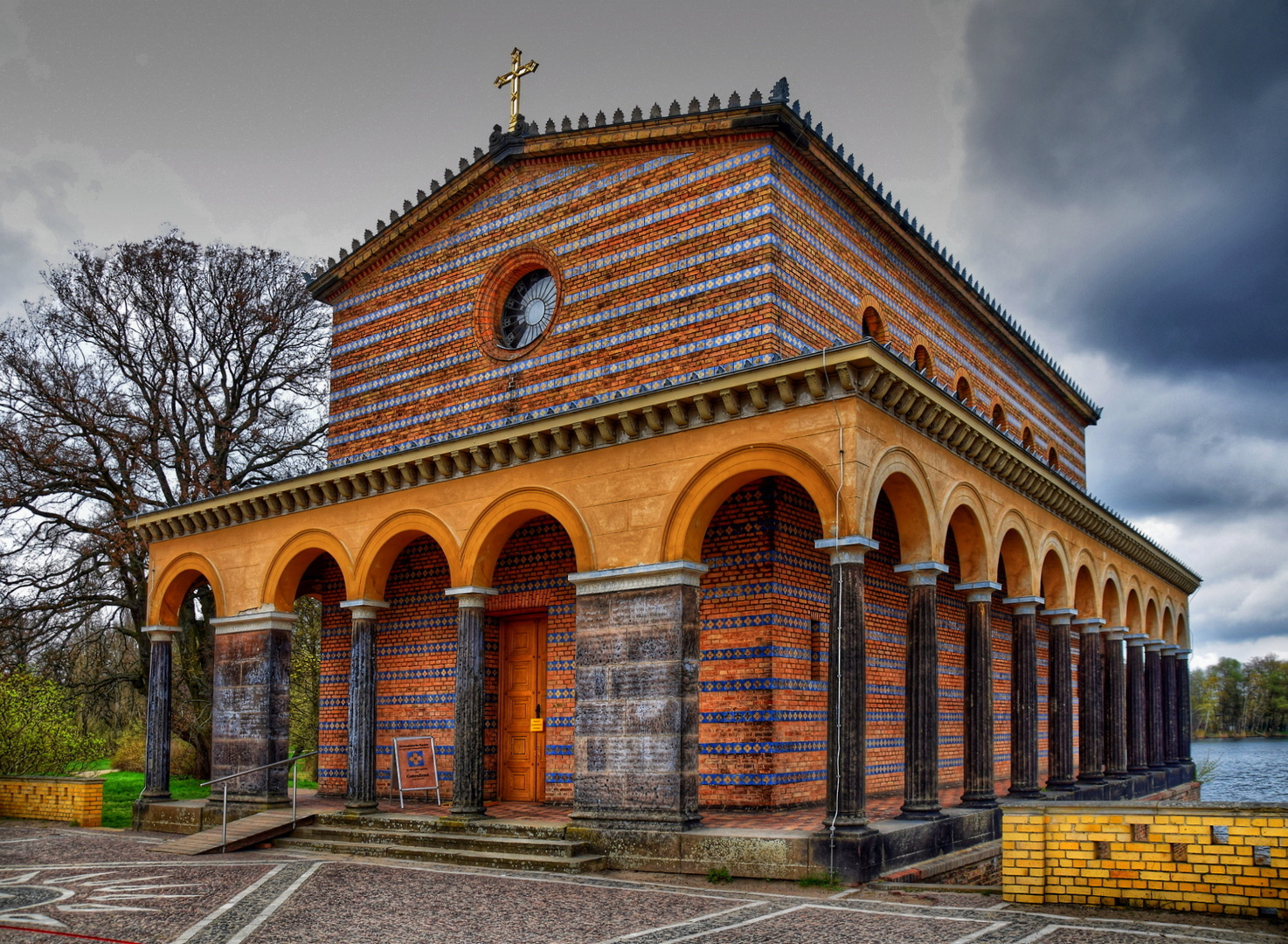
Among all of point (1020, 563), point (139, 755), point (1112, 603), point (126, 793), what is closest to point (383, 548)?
point (1020, 563)

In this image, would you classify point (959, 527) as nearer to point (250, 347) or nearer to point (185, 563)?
point (185, 563)

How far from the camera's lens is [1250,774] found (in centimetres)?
4281

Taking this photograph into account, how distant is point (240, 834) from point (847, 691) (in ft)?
28.4

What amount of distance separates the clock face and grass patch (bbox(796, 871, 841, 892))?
9.09m

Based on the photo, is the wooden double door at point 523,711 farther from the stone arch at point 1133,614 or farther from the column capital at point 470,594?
the stone arch at point 1133,614

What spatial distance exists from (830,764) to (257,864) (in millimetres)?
7076

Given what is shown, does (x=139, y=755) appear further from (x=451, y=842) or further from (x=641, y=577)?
(x=641, y=577)

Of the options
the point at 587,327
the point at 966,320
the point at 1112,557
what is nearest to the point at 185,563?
the point at 587,327

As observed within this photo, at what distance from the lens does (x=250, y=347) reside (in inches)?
1033

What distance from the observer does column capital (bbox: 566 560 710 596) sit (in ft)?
39.7

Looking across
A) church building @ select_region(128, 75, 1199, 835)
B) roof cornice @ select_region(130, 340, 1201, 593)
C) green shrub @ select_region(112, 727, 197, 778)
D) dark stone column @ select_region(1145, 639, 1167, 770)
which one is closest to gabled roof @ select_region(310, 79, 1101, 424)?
church building @ select_region(128, 75, 1199, 835)

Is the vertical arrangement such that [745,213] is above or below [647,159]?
below

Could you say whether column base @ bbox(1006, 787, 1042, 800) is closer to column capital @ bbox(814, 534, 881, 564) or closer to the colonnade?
the colonnade

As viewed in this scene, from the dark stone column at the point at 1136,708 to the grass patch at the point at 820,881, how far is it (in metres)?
13.7
